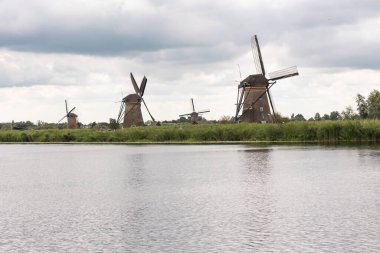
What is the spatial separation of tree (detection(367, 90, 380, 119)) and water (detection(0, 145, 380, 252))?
178 ft

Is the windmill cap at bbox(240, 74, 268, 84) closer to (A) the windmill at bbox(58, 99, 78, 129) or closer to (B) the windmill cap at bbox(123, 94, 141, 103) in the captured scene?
(B) the windmill cap at bbox(123, 94, 141, 103)

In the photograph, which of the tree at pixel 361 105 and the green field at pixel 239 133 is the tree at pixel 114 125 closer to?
the green field at pixel 239 133

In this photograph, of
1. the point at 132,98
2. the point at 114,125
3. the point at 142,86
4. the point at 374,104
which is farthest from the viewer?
the point at 374,104

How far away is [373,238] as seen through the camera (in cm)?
1346

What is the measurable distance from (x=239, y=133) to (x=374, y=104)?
1428 inches

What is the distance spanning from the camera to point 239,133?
5819cm

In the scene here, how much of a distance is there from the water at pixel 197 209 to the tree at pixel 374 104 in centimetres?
5426

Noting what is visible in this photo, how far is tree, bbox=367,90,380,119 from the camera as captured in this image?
84256 millimetres

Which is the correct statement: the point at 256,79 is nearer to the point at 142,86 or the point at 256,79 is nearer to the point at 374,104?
the point at 142,86

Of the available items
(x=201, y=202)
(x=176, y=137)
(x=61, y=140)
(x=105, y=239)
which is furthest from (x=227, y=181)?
(x=61, y=140)

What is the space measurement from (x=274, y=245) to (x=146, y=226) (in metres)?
3.89

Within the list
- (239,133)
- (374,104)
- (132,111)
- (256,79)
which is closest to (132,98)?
(132,111)

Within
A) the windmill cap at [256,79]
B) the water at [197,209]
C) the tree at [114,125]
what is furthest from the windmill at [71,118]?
the water at [197,209]

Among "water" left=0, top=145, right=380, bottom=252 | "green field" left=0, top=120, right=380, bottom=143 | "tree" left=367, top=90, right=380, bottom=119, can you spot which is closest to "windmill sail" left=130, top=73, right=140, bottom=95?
"green field" left=0, top=120, right=380, bottom=143
